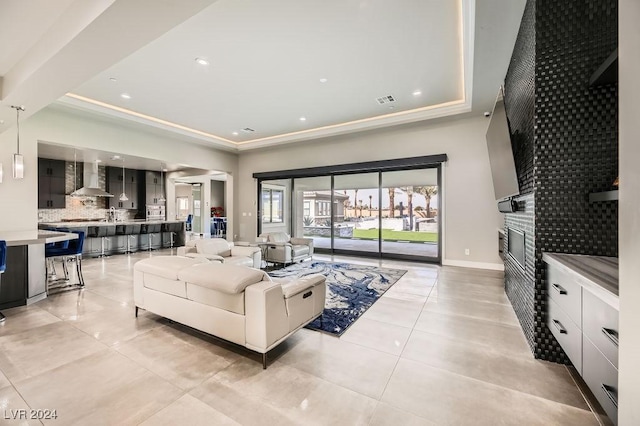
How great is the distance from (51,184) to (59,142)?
4.50 meters

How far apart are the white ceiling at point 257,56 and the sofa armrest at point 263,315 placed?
218 centimetres

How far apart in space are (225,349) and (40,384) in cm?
129

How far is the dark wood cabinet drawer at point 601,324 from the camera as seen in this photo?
1358 mm

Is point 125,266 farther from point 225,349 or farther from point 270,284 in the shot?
point 270,284

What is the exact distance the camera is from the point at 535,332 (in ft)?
7.79

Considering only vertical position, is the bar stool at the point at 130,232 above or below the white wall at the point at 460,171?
below

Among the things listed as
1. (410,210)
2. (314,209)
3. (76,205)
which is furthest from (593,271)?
(76,205)

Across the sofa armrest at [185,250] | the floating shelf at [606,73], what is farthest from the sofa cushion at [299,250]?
the floating shelf at [606,73]

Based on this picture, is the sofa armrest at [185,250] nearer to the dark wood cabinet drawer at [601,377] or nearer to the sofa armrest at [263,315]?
the sofa armrest at [263,315]

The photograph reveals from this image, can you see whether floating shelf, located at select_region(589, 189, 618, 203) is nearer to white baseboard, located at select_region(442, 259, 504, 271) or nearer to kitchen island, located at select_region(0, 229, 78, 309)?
white baseboard, located at select_region(442, 259, 504, 271)

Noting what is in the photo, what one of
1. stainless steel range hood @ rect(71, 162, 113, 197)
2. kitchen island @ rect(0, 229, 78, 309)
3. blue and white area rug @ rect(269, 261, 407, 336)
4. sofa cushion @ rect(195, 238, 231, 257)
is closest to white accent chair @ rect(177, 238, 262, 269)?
sofa cushion @ rect(195, 238, 231, 257)

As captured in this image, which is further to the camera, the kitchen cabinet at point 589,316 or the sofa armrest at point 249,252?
the sofa armrest at point 249,252

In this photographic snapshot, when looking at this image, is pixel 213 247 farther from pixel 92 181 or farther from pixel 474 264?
pixel 92 181

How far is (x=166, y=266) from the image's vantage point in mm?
2777
